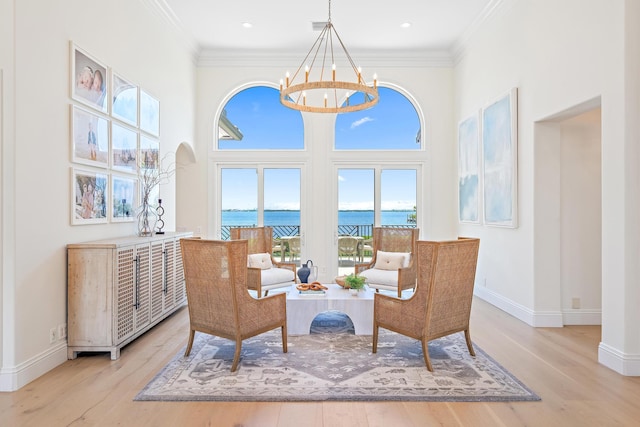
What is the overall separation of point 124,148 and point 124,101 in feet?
1.67

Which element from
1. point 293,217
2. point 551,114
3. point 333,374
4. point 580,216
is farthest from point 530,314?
point 293,217

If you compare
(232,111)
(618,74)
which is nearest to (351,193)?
(232,111)

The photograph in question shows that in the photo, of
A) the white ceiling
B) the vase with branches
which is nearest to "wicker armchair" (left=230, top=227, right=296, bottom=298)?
the vase with branches

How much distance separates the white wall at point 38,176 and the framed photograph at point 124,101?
0.94 feet

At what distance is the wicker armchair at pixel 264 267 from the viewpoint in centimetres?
488

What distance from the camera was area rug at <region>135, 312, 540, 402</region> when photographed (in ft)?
9.18

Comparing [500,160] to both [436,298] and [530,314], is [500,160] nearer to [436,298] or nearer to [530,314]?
[530,314]

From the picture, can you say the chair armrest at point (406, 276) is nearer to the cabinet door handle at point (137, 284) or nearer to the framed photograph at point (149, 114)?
the cabinet door handle at point (137, 284)

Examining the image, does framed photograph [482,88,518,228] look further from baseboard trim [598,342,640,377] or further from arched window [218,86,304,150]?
arched window [218,86,304,150]

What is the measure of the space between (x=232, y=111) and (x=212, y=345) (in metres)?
4.59

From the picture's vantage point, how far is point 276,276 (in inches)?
206

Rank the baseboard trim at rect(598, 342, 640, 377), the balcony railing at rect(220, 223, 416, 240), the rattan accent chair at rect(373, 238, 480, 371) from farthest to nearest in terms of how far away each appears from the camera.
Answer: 1. the balcony railing at rect(220, 223, 416, 240)
2. the rattan accent chair at rect(373, 238, 480, 371)
3. the baseboard trim at rect(598, 342, 640, 377)

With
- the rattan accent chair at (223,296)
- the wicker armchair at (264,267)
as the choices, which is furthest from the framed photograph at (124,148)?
the wicker armchair at (264,267)

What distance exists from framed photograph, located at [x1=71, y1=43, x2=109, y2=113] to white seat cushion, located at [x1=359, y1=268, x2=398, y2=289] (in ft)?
11.8
